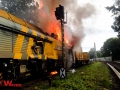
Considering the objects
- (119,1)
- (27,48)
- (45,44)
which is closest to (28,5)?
(119,1)

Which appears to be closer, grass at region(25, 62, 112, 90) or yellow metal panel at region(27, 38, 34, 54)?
grass at region(25, 62, 112, 90)

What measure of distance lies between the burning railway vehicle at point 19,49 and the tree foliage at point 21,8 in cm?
2106

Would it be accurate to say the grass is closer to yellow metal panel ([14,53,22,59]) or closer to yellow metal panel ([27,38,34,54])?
yellow metal panel ([14,53,22,59])

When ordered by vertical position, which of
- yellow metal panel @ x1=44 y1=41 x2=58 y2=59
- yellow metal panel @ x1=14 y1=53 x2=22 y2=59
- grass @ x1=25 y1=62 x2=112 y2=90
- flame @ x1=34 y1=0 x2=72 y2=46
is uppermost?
flame @ x1=34 y1=0 x2=72 y2=46

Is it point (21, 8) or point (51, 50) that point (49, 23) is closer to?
point (51, 50)

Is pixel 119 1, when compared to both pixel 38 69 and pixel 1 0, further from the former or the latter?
pixel 38 69

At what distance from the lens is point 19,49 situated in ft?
34.8

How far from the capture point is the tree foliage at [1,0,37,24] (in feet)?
115

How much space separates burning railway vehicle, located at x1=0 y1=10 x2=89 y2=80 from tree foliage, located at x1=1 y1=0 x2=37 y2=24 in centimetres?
2106

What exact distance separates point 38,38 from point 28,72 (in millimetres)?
2552

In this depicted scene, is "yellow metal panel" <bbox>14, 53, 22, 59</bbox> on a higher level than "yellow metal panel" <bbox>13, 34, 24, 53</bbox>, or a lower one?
lower

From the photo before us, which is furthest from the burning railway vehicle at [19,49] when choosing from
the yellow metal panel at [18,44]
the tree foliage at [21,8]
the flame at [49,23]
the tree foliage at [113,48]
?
the tree foliage at [113,48]

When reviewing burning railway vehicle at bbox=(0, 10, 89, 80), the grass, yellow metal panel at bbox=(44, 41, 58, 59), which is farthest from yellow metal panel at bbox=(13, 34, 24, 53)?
yellow metal panel at bbox=(44, 41, 58, 59)

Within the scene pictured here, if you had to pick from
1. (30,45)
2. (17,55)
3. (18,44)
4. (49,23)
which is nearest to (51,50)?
(30,45)
